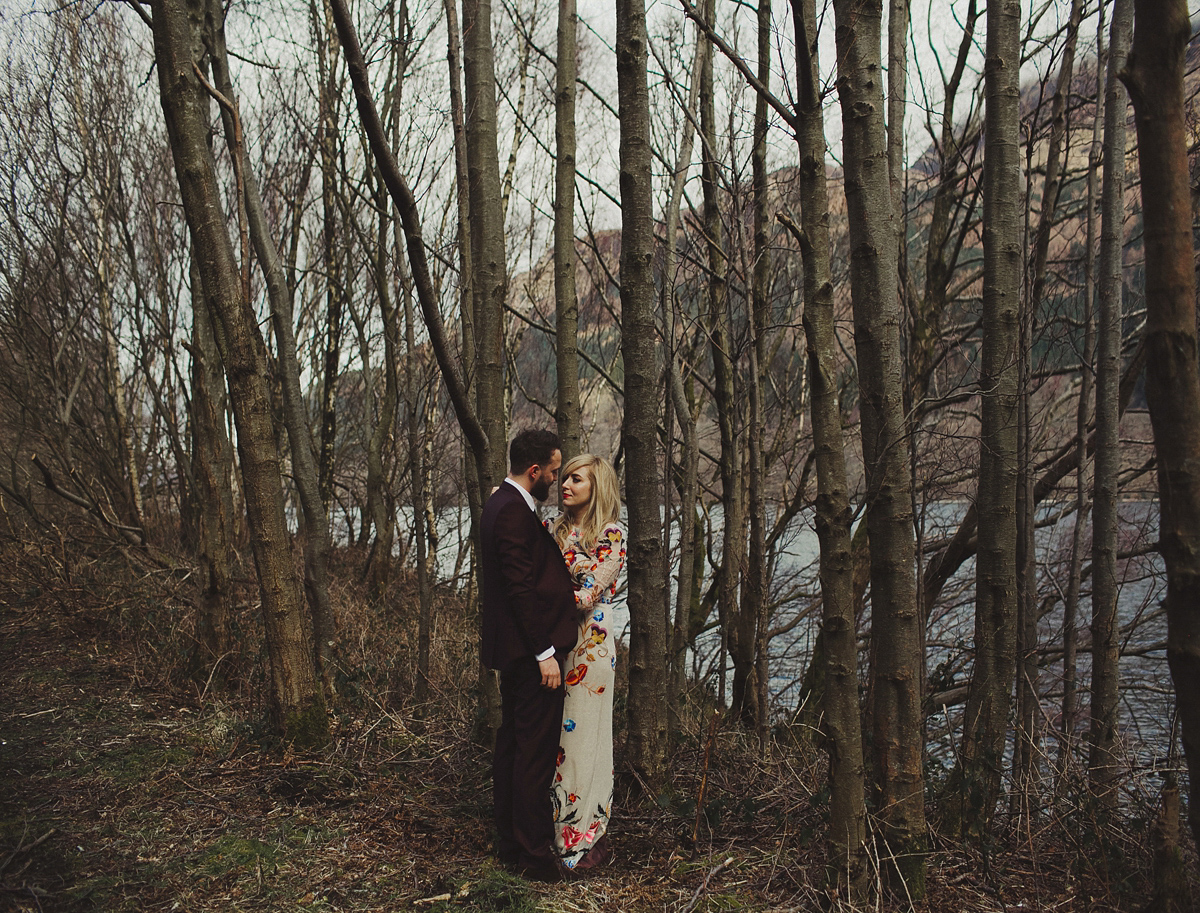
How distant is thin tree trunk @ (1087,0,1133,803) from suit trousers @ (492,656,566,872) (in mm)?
2761

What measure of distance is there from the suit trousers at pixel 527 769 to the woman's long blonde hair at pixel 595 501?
21.7 inches

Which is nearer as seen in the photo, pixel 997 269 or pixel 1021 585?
pixel 997 269

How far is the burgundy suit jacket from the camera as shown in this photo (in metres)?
3.28

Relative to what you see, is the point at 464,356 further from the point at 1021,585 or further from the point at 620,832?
the point at 1021,585

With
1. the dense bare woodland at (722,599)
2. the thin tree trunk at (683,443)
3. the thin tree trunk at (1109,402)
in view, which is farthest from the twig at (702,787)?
the thin tree trunk at (1109,402)

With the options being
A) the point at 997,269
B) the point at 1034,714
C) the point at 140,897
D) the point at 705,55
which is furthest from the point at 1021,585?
the point at 705,55

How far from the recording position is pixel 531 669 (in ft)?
11.0

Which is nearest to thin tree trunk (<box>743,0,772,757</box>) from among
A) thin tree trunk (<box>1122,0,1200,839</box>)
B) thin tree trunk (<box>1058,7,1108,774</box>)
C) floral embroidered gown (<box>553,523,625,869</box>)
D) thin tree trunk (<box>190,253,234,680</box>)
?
floral embroidered gown (<box>553,523,625,869</box>)

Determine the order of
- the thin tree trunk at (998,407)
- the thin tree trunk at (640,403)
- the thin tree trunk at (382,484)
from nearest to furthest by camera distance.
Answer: the thin tree trunk at (998,407) → the thin tree trunk at (640,403) → the thin tree trunk at (382,484)

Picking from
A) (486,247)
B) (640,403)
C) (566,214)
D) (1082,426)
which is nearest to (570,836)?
(640,403)

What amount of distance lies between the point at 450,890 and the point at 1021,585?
10.3 ft

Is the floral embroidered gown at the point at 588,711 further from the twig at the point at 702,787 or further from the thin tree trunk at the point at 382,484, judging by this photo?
the thin tree trunk at the point at 382,484

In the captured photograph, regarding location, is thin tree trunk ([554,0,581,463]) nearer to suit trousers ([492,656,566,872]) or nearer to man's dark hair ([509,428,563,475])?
man's dark hair ([509,428,563,475])

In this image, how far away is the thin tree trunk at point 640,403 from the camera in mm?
3803
